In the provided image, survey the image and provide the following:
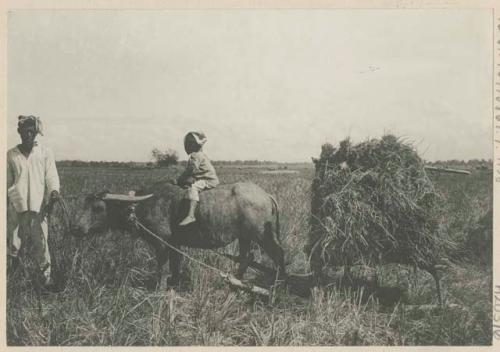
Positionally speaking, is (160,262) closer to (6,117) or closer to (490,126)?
(6,117)

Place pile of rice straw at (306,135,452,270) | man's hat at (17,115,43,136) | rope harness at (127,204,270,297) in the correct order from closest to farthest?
pile of rice straw at (306,135,452,270) < rope harness at (127,204,270,297) < man's hat at (17,115,43,136)

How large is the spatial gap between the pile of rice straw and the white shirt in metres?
3.48

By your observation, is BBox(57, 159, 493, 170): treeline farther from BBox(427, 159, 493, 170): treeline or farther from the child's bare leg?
the child's bare leg

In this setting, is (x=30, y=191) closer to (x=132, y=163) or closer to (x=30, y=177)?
(x=30, y=177)

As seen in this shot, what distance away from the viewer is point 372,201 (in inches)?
192

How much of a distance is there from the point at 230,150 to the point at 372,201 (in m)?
1.99

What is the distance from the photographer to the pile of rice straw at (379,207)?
15.9 feet

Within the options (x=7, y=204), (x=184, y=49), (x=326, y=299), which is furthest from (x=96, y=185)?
(x=326, y=299)

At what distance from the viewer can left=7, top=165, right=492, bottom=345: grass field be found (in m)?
5.02

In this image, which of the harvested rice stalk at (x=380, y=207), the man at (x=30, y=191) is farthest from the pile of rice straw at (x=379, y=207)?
the man at (x=30, y=191)

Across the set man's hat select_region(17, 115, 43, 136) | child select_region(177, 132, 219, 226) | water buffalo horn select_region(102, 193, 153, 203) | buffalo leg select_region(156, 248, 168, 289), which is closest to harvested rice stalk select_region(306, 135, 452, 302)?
child select_region(177, 132, 219, 226)

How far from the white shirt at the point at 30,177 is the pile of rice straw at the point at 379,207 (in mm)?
3478

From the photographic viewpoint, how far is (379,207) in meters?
4.88

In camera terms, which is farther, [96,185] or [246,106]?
[96,185]
